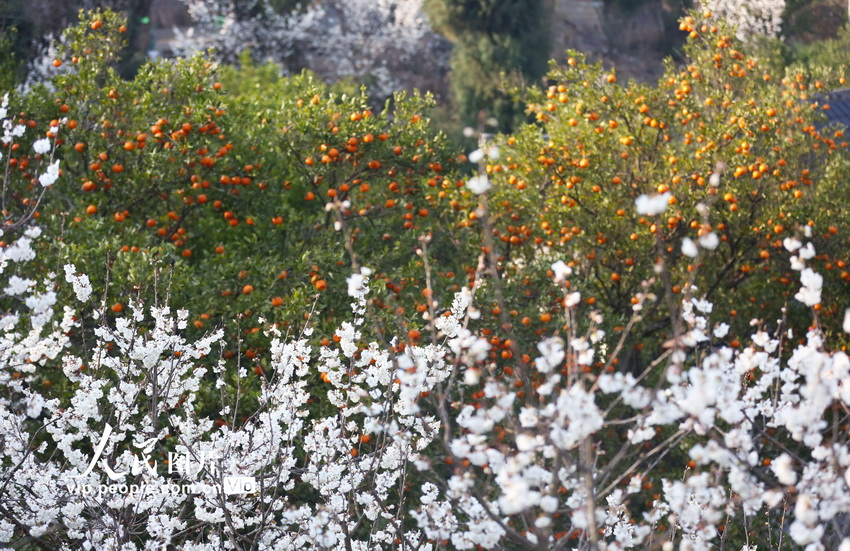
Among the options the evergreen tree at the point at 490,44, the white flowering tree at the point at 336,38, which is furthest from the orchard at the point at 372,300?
the white flowering tree at the point at 336,38

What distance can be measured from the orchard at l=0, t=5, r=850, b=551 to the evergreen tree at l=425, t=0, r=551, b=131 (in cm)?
1456

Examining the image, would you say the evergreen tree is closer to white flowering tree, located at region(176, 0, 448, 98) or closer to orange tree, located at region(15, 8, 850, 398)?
white flowering tree, located at region(176, 0, 448, 98)

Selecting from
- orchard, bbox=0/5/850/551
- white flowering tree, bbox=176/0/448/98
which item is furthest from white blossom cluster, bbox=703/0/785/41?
orchard, bbox=0/5/850/551

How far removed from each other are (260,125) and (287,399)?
3973mm

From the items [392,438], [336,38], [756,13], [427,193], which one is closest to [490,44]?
[336,38]

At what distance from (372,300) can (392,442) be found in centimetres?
103

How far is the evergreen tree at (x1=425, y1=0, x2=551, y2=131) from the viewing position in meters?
24.2

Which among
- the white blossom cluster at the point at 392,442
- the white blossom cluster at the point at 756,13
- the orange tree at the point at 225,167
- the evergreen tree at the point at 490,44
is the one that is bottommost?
the white blossom cluster at the point at 392,442

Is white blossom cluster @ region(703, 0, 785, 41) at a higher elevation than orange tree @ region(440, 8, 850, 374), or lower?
higher

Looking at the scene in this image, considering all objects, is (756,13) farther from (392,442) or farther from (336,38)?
(392,442)

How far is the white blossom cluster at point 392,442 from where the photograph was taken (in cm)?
281

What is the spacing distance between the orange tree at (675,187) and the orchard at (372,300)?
36 millimetres

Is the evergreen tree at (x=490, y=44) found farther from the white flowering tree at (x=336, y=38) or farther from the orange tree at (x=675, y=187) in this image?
the orange tree at (x=675, y=187)

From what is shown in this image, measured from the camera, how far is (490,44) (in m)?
24.4
